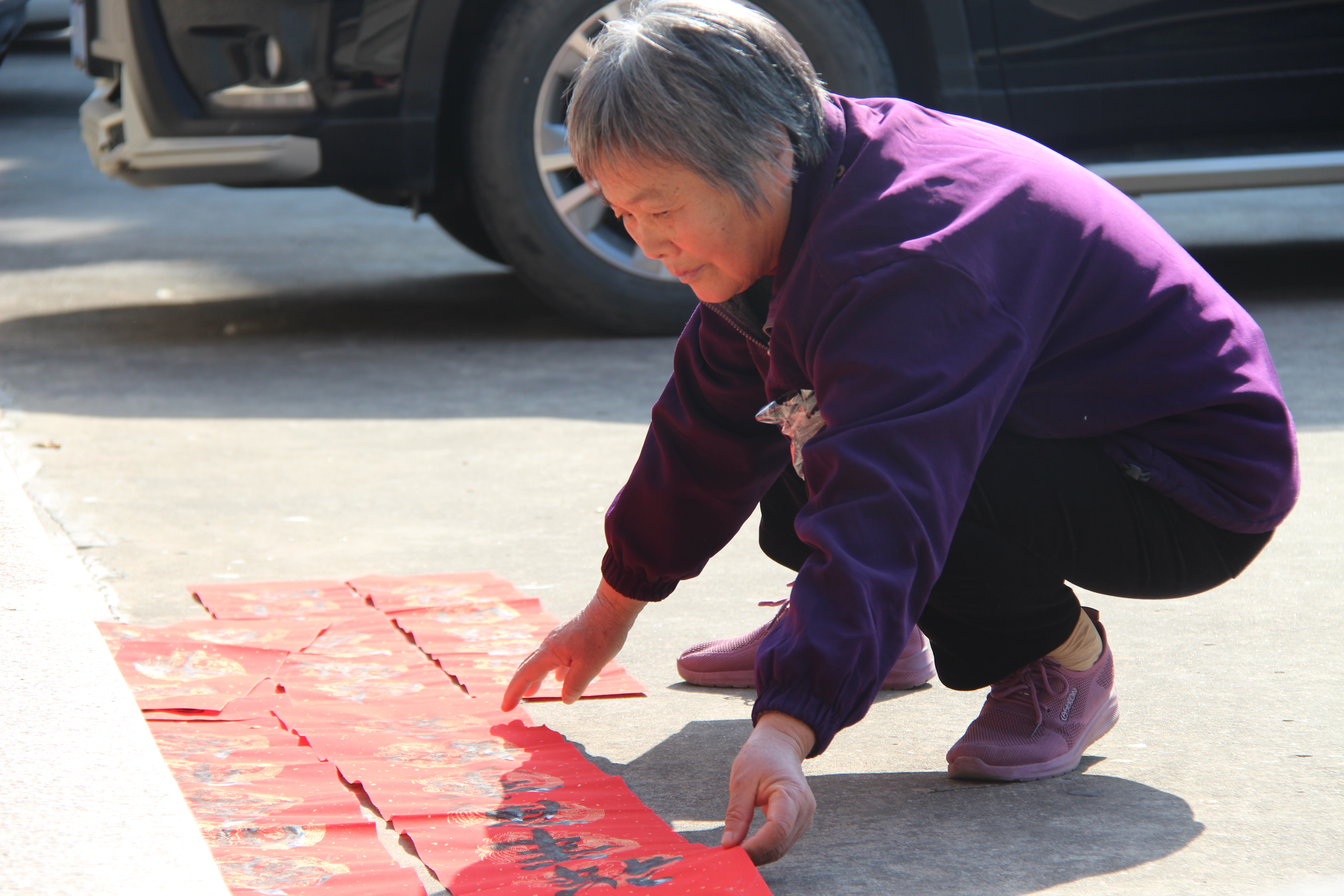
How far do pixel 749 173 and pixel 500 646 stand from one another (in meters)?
0.90

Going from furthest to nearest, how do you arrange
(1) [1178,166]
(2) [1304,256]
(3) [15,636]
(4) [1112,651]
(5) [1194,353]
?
(2) [1304,256] → (1) [1178,166] → (4) [1112,651] → (5) [1194,353] → (3) [15,636]

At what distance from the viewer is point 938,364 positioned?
1398 mm

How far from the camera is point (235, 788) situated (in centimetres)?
166

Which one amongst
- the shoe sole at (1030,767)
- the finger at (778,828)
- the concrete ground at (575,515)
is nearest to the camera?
the finger at (778,828)

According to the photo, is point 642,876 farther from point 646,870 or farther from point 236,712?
point 236,712

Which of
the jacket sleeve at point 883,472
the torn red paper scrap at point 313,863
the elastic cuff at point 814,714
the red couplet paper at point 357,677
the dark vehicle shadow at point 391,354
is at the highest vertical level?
the jacket sleeve at point 883,472

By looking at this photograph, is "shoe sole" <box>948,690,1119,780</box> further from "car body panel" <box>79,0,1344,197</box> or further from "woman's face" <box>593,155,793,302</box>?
"car body panel" <box>79,0,1344,197</box>

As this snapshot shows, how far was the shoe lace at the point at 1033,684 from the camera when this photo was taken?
1774 mm

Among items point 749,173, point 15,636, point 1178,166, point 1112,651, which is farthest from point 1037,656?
point 1178,166

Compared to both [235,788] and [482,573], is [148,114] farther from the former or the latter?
[235,788]

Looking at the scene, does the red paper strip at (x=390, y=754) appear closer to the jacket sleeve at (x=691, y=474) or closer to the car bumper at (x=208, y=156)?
the jacket sleeve at (x=691, y=474)

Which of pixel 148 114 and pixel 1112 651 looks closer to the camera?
pixel 1112 651

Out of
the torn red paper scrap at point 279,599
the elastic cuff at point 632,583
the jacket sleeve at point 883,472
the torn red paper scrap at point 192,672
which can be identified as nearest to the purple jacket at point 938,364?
the jacket sleeve at point 883,472

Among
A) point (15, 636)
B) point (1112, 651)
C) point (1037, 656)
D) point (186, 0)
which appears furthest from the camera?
point (186, 0)
